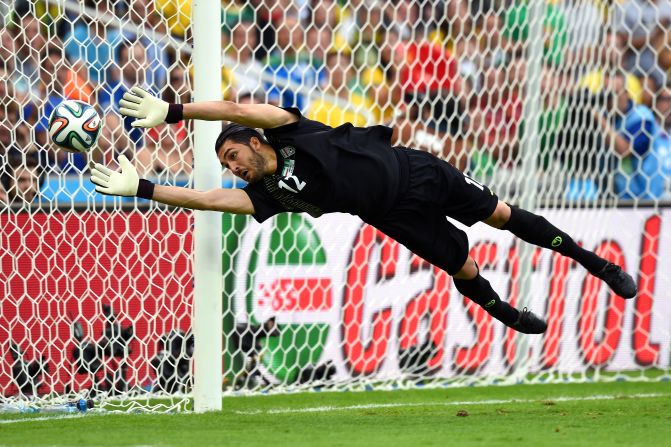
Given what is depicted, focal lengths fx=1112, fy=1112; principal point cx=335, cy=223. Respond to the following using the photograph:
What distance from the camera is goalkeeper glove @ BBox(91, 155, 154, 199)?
5774 mm

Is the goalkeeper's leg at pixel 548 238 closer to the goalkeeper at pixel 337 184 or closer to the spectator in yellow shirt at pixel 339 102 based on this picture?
the goalkeeper at pixel 337 184

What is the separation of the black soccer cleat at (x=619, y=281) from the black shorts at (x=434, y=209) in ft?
2.81

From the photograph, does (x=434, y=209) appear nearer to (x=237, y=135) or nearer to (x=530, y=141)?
(x=237, y=135)

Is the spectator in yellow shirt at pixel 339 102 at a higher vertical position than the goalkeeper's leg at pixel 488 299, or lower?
higher

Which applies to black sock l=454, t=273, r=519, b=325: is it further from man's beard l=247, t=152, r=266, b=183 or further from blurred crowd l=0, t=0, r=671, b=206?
blurred crowd l=0, t=0, r=671, b=206

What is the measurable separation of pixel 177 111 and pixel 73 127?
0.56 metres

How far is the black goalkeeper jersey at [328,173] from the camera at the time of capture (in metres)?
6.11

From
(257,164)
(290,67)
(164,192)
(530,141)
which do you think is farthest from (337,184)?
(530,141)

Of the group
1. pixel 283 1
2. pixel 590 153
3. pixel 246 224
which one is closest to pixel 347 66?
pixel 283 1

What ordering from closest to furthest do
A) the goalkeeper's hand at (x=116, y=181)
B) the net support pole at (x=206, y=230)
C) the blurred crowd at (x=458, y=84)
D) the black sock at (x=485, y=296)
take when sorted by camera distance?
the goalkeeper's hand at (x=116, y=181)
the net support pole at (x=206, y=230)
the black sock at (x=485, y=296)
the blurred crowd at (x=458, y=84)

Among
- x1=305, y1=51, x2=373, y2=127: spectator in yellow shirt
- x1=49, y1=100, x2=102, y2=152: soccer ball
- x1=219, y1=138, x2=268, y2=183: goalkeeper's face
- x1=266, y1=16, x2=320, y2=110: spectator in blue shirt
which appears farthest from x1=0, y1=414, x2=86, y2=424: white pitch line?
x1=305, y1=51, x2=373, y2=127: spectator in yellow shirt

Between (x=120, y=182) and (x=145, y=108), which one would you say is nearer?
(x=145, y=108)

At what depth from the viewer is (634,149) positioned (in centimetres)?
973

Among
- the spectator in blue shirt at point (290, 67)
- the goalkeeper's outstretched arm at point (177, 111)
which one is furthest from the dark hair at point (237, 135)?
the spectator in blue shirt at point (290, 67)
